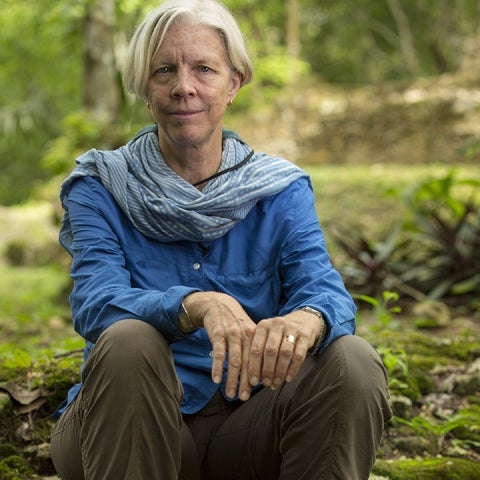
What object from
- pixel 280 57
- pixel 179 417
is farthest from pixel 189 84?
pixel 280 57

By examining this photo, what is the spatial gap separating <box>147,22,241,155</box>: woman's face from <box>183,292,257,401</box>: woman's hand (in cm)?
59

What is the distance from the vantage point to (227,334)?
76.4 inches

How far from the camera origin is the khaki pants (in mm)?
1890

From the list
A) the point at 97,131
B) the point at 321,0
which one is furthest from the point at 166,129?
the point at 321,0

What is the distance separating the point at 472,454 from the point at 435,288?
3027mm

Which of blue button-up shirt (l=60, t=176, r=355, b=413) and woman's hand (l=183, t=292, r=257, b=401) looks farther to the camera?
blue button-up shirt (l=60, t=176, r=355, b=413)

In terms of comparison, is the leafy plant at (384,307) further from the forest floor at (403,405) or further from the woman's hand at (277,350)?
the woman's hand at (277,350)

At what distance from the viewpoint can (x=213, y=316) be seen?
1.95m

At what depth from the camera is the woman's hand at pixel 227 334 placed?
193 cm

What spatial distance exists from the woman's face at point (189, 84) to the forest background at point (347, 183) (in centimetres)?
41

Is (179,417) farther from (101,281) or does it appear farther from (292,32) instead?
(292,32)

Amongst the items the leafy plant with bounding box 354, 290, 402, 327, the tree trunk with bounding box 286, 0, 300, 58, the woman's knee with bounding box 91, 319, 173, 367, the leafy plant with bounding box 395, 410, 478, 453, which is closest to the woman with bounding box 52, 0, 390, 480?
the woman's knee with bounding box 91, 319, 173, 367

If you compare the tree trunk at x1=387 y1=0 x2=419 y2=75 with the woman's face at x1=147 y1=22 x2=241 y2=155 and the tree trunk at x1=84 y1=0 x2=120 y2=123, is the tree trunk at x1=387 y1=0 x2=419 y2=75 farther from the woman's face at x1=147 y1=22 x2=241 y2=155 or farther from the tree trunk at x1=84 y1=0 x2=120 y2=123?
the woman's face at x1=147 y1=22 x2=241 y2=155

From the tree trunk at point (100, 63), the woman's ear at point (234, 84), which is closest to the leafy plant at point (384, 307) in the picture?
the woman's ear at point (234, 84)
